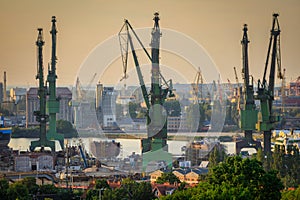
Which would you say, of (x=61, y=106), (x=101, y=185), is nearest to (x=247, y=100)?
(x=101, y=185)

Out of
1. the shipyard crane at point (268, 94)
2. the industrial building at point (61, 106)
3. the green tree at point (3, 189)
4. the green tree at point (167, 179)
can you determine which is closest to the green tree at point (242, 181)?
the green tree at point (3, 189)

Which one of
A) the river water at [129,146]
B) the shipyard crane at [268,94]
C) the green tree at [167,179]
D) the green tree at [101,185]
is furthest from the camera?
the river water at [129,146]

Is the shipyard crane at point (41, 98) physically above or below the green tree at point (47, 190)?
above

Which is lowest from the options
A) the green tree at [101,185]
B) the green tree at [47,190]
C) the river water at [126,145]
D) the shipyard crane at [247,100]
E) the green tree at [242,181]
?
the green tree at [47,190]

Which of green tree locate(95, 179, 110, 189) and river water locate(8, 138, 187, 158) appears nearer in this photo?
green tree locate(95, 179, 110, 189)

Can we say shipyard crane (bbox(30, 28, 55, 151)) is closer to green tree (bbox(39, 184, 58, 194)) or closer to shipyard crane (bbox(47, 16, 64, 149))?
shipyard crane (bbox(47, 16, 64, 149))

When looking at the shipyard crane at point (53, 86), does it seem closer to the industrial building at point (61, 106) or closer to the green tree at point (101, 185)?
the green tree at point (101, 185)

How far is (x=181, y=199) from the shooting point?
10648 mm

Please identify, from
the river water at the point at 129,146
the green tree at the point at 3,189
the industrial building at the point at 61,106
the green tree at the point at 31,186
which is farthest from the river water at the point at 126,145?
the green tree at the point at 3,189

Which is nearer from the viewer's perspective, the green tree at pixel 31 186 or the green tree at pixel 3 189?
the green tree at pixel 3 189

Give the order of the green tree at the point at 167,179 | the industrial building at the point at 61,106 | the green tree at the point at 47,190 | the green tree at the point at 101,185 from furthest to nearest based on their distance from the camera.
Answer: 1. the industrial building at the point at 61,106
2. the green tree at the point at 167,179
3. the green tree at the point at 101,185
4. the green tree at the point at 47,190

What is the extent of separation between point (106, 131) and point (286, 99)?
10.4 meters

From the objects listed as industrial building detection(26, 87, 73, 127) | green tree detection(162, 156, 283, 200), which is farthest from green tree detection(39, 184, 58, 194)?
industrial building detection(26, 87, 73, 127)

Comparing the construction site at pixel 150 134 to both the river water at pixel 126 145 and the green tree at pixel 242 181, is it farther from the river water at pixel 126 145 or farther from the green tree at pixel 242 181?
the green tree at pixel 242 181
